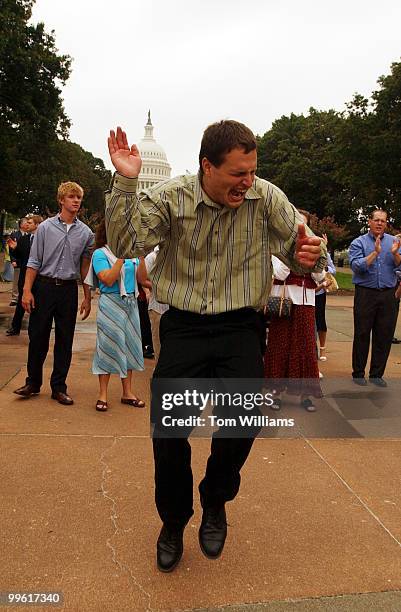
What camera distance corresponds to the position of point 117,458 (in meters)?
4.27

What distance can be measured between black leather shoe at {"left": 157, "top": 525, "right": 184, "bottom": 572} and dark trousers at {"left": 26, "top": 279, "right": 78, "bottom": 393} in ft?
10.1

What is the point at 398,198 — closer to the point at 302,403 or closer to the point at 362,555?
the point at 302,403

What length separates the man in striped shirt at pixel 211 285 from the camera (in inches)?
109

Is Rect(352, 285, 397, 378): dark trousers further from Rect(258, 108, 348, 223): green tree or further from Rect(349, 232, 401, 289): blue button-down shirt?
Rect(258, 108, 348, 223): green tree

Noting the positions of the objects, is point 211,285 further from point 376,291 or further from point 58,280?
point 376,291

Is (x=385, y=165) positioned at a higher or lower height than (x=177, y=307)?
higher

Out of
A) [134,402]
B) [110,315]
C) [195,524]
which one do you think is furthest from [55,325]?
[195,524]

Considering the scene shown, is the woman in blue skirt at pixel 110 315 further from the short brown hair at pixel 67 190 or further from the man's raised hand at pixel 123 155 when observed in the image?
the man's raised hand at pixel 123 155

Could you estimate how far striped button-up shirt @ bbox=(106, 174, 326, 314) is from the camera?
9.07 feet

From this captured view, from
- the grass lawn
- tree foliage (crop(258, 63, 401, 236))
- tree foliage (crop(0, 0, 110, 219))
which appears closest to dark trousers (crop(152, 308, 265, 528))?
the grass lawn

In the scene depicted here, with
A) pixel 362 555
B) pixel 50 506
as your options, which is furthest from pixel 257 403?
pixel 50 506

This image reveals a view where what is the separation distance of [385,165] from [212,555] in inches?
1376

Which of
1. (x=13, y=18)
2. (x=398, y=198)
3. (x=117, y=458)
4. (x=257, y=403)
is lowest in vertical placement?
(x=117, y=458)

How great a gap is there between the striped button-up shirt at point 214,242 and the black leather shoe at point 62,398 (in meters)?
3.04
